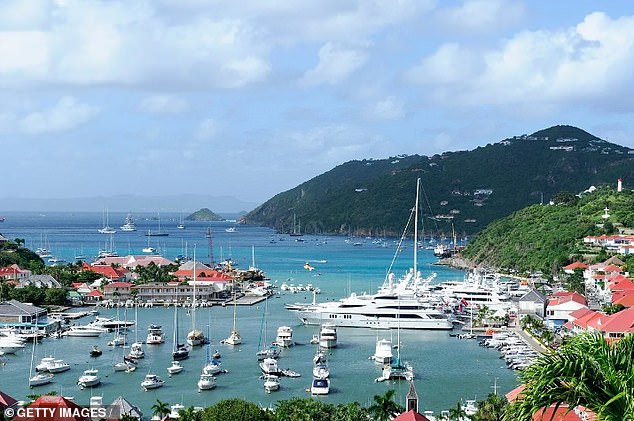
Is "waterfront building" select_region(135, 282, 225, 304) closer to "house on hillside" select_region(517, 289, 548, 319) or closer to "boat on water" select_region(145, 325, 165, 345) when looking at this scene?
"boat on water" select_region(145, 325, 165, 345)

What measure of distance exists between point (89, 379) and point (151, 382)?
6.46ft

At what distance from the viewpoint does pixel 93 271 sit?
5700cm

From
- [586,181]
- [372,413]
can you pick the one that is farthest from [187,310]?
[586,181]

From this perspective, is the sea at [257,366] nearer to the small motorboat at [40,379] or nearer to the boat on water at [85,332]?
the small motorboat at [40,379]

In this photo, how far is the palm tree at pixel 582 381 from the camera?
6.87 meters

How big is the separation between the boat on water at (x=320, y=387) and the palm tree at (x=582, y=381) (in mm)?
19018

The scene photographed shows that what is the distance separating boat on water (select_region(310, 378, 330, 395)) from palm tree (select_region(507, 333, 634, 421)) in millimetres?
19018

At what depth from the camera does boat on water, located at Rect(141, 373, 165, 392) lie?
2695 centimetres

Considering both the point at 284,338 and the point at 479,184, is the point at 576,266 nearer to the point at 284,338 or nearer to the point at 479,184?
the point at 284,338

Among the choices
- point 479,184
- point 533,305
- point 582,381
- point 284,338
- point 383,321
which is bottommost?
Answer: point 284,338

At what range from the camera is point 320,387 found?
85.6 ft

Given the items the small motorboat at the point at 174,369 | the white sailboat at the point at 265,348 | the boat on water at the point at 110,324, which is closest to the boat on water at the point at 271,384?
the small motorboat at the point at 174,369

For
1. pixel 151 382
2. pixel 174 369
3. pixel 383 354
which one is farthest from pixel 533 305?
pixel 151 382

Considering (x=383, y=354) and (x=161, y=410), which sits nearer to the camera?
(x=161, y=410)
